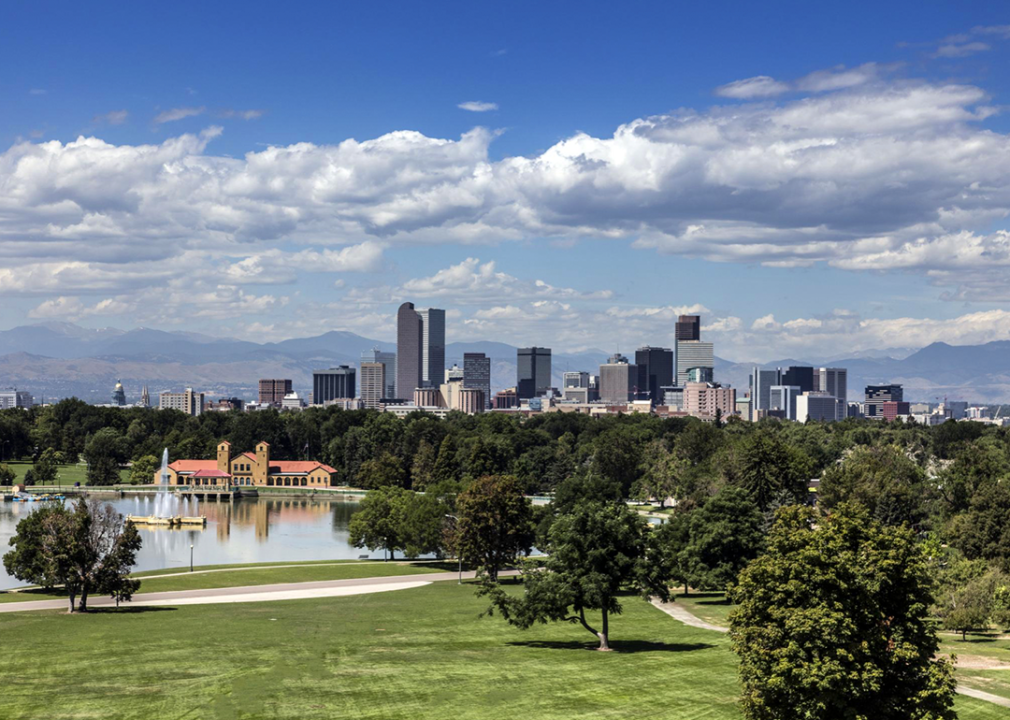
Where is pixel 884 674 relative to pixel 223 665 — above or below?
above

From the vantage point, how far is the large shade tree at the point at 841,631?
25.9m

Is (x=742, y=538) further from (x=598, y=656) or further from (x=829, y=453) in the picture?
(x=829, y=453)

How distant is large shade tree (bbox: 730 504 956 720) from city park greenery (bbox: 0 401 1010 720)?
46 millimetres

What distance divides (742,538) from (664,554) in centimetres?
1705

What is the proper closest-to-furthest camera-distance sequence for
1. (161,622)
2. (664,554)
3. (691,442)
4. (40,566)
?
(664,554) < (161,622) < (40,566) < (691,442)

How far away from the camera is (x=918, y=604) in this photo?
88.5ft

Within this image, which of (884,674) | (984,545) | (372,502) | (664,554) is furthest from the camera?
(372,502)

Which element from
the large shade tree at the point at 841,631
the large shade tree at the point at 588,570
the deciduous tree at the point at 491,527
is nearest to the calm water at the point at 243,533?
the deciduous tree at the point at 491,527

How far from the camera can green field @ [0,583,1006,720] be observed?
32.7 meters

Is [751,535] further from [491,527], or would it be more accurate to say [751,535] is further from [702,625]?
[491,527]

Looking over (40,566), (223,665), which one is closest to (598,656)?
(223,665)

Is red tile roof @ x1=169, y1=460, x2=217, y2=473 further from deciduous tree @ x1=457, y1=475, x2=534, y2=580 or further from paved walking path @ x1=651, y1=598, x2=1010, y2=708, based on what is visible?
paved walking path @ x1=651, y1=598, x2=1010, y2=708

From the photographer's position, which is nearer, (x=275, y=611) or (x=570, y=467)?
(x=275, y=611)

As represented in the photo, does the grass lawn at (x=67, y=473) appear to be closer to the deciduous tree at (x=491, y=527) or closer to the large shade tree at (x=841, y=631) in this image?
the deciduous tree at (x=491, y=527)
